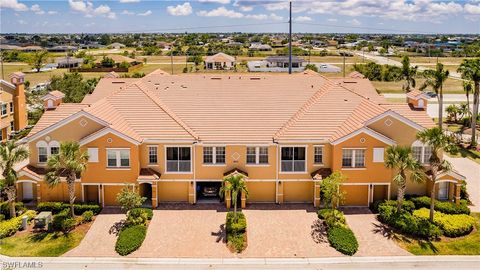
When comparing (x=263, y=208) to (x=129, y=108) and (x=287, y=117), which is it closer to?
(x=287, y=117)

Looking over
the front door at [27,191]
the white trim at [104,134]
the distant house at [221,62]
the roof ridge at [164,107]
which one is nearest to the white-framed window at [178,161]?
the roof ridge at [164,107]

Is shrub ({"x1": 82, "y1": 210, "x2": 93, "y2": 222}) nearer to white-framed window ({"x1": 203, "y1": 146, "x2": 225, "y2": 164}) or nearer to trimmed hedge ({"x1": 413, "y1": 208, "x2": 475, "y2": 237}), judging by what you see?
white-framed window ({"x1": 203, "y1": 146, "x2": 225, "y2": 164})

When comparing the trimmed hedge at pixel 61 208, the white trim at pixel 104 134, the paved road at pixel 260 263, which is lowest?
the paved road at pixel 260 263

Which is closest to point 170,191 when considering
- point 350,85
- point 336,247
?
point 336,247

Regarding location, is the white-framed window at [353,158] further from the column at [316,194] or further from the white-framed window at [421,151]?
the white-framed window at [421,151]

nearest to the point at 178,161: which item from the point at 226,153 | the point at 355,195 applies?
the point at 226,153

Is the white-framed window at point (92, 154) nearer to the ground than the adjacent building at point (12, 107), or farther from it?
nearer to the ground

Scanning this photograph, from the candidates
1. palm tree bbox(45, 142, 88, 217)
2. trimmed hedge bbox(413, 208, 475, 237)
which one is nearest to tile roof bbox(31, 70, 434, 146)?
palm tree bbox(45, 142, 88, 217)
